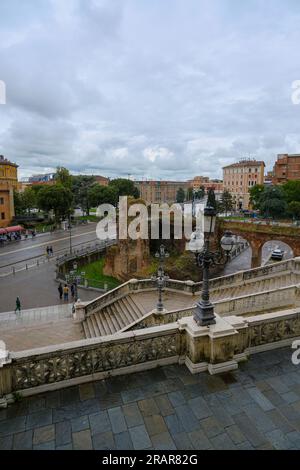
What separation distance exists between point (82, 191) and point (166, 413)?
64893 millimetres

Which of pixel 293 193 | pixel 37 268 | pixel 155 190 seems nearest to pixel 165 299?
pixel 37 268

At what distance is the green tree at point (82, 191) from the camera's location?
2557 inches

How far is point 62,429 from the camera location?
3666 millimetres

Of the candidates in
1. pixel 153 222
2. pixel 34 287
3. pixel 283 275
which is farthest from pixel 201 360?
pixel 153 222

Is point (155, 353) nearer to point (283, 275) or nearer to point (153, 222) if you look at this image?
point (283, 275)

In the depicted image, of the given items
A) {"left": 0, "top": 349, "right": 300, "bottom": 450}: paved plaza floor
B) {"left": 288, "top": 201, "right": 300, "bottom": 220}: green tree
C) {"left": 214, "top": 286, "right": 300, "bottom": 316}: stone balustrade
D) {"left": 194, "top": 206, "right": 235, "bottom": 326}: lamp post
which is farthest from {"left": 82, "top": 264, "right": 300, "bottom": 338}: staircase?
{"left": 288, "top": 201, "right": 300, "bottom": 220}: green tree

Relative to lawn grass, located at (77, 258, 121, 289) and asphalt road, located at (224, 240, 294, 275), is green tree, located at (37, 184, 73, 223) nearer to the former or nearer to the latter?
lawn grass, located at (77, 258, 121, 289)

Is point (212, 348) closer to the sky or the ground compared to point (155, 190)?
closer to the ground

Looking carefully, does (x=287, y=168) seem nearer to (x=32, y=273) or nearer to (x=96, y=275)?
(x=96, y=275)

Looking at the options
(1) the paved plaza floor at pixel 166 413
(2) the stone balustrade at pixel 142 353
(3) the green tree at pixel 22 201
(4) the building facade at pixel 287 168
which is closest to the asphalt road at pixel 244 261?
(2) the stone balustrade at pixel 142 353

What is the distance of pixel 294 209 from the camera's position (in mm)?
47656

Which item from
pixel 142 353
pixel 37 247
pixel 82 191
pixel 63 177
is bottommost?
pixel 37 247

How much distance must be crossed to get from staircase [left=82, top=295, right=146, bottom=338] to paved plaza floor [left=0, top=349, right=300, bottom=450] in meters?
7.99

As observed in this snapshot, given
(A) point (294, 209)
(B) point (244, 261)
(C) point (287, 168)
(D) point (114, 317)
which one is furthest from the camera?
(C) point (287, 168)
